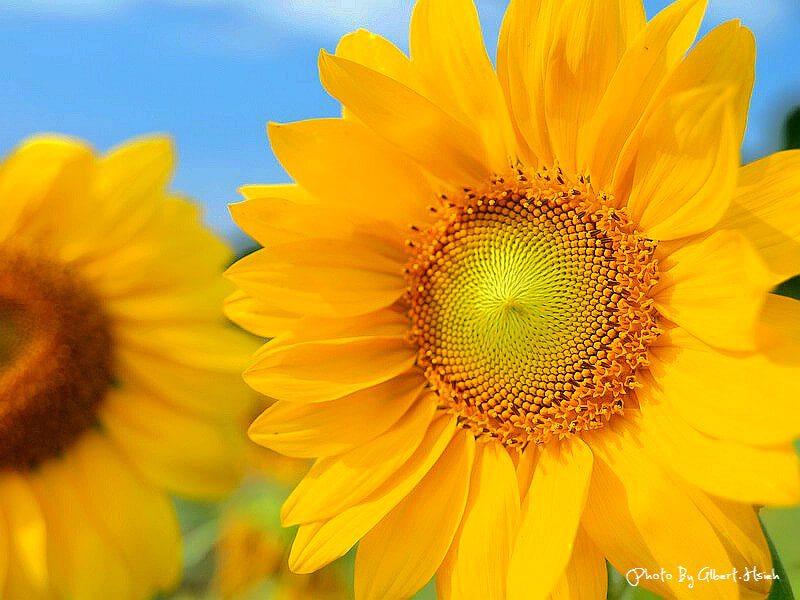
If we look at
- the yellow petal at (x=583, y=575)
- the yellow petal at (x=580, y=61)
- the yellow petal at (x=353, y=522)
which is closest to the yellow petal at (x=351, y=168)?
the yellow petal at (x=580, y=61)

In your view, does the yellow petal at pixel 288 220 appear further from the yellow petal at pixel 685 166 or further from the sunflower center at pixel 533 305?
the yellow petal at pixel 685 166

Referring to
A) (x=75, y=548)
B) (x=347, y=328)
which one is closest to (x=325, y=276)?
(x=347, y=328)

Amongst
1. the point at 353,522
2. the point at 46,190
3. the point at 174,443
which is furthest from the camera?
the point at 174,443

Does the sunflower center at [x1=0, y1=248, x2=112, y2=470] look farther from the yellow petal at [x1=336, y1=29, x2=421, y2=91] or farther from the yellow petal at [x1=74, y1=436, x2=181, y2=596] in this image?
the yellow petal at [x1=336, y1=29, x2=421, y2=91]

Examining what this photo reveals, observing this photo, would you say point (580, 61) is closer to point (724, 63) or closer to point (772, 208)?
point (724, 63)

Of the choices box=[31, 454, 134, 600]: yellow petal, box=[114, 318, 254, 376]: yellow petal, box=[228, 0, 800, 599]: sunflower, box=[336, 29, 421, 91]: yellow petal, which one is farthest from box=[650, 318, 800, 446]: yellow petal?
box=[31, 454, 134, 600]: yellow petal

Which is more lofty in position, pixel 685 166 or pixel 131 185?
pixel 131 185

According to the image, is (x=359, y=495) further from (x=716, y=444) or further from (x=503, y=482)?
(x=716, y=444)
